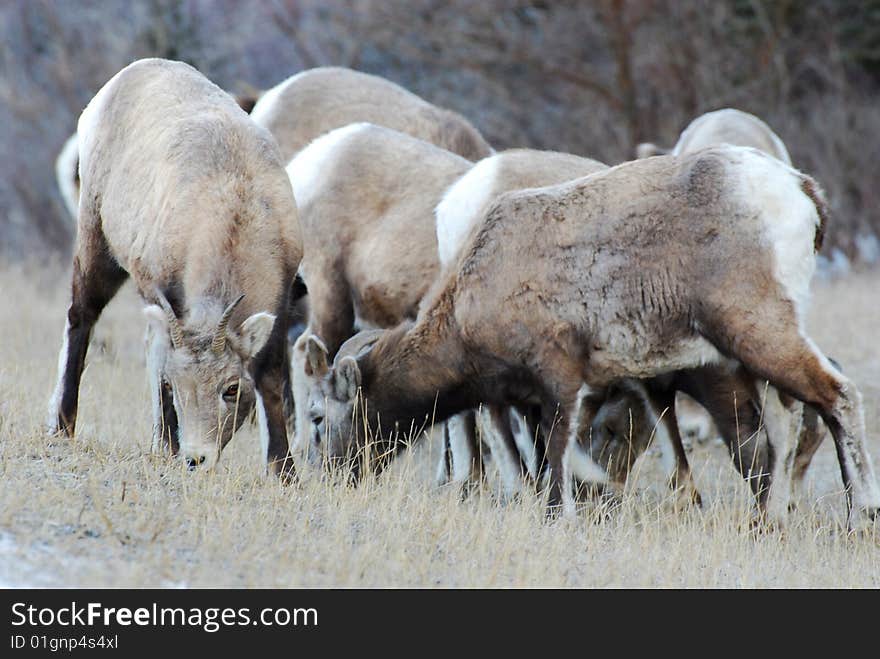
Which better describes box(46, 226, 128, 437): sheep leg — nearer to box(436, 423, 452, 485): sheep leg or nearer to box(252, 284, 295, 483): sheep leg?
box(252, 284, 295, 483): sheep leg

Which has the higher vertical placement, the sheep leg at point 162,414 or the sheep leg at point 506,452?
the sheep leg at point 162,414

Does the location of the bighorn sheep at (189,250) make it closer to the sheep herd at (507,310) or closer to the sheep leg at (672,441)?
the sheep herd at (507,310)

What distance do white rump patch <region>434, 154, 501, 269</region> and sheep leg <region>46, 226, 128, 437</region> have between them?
1.97 metres

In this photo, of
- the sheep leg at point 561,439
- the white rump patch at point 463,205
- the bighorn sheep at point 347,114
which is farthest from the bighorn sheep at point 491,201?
the bighorn sheep at point 347,114

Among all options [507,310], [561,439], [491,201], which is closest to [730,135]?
[491,201]

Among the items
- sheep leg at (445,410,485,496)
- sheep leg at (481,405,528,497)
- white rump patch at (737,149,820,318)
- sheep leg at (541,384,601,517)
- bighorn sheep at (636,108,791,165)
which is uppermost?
white rump patch at (737,149,820,318)

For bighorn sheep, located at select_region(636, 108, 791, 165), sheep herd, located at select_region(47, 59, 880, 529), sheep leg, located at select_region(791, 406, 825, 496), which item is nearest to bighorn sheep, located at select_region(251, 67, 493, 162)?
bighorn sheep, located at select_region(636, 108, 791, 165)

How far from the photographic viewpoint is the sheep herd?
→ 6.94 meters

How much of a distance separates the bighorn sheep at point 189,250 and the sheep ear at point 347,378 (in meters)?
0.42

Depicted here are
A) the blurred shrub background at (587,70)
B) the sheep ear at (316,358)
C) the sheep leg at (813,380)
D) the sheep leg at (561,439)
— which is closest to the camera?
the sheep leg at (813,380)

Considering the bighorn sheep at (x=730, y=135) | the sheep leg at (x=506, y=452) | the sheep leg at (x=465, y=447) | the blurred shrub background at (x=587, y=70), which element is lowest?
the blurred shrub background at (x=587, y=70)

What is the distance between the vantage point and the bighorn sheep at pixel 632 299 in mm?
6961

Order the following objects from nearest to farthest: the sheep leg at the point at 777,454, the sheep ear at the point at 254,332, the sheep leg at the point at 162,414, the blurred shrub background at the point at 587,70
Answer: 1. the sheep ear at the point at 254,332
2. the sheep leg at the point at 162,414
3. the sheep leg at the point at 777,454
4. the blurred shrub background at the point at 587,70

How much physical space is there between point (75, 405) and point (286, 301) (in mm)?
1510
